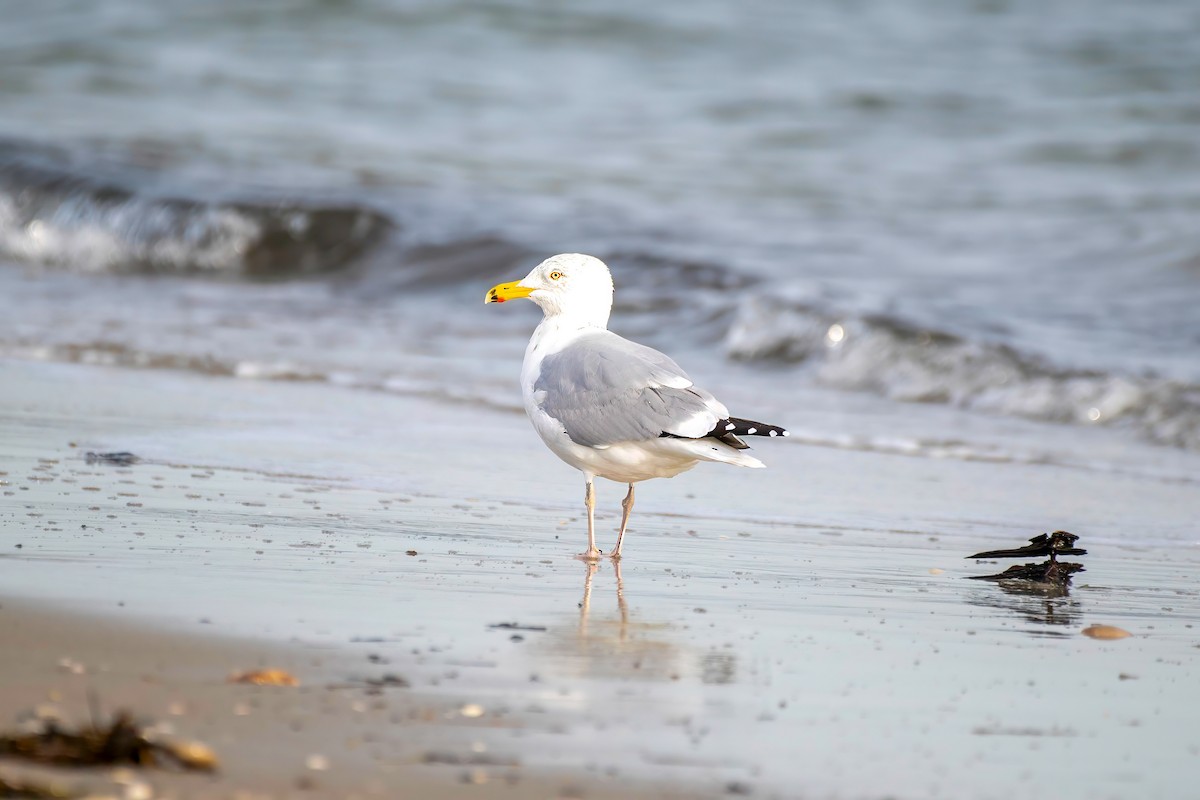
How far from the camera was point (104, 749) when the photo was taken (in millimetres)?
2713

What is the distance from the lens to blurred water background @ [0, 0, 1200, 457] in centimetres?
902

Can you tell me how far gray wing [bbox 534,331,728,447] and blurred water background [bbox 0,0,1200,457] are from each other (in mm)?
2696

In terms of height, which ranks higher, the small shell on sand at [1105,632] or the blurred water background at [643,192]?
the blurred water background at [643,192]

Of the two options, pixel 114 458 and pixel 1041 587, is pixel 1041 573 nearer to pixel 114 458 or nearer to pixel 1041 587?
pixel 1041 587

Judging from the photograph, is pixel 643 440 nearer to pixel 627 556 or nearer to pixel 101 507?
pixel 627 556

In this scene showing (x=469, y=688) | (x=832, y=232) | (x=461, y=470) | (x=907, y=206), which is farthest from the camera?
(x=907, y=206)

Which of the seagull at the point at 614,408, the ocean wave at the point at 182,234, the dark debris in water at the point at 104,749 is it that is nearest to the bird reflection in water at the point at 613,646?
the seagull at the point at 614,408

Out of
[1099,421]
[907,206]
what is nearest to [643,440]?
[1099,421]

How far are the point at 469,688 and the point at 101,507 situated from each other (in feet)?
6.77

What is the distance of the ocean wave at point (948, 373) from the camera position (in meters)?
7.86

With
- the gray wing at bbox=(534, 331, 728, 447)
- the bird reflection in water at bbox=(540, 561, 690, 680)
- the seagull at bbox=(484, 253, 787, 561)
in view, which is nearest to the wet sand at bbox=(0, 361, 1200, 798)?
the bird reflection in water at bbox=(540, 561, 690, 680)

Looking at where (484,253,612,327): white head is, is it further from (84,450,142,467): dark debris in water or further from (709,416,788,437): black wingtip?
(84,450,142,467): dark debris in water

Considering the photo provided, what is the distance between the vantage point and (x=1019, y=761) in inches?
120

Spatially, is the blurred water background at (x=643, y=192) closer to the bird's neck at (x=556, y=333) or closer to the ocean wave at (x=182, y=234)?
the ocean wave at (x=182, y=234)
